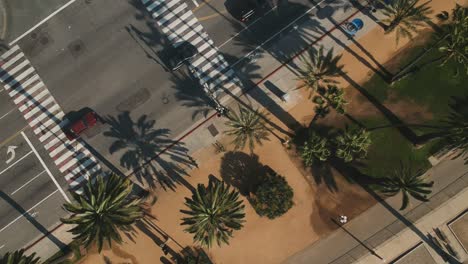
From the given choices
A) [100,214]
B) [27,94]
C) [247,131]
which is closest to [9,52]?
[27,94]

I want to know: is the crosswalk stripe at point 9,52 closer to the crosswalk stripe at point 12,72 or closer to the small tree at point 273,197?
the crosswalk stripe at point 12,72

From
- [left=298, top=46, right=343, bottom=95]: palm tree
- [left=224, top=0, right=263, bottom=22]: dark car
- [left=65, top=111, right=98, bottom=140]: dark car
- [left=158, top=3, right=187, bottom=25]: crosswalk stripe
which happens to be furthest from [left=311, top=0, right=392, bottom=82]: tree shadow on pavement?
[left=65, top=111, right=98, bottom=140]: dark car

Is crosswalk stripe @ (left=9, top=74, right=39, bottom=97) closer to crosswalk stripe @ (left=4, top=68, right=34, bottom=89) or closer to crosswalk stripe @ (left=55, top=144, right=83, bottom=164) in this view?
crosswalk stripe @ (left=4, top=68, right=34, bottom=89)

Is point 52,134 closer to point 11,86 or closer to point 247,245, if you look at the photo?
point 11,86

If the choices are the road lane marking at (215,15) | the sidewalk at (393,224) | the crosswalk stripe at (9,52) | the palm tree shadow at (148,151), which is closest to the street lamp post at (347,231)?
the sidewalk at (393,224)

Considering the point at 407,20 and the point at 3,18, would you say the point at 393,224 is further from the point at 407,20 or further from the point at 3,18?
the point at 3,18

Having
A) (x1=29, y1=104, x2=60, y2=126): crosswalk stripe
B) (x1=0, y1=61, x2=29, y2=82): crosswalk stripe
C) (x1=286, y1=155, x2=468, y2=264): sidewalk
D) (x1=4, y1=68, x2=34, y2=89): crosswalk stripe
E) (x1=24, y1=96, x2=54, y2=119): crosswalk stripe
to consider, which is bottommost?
(x1=286, y1=155, x2=468, y2=264): sidewalk

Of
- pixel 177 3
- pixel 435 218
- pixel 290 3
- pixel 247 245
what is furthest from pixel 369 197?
pixel 177 3
